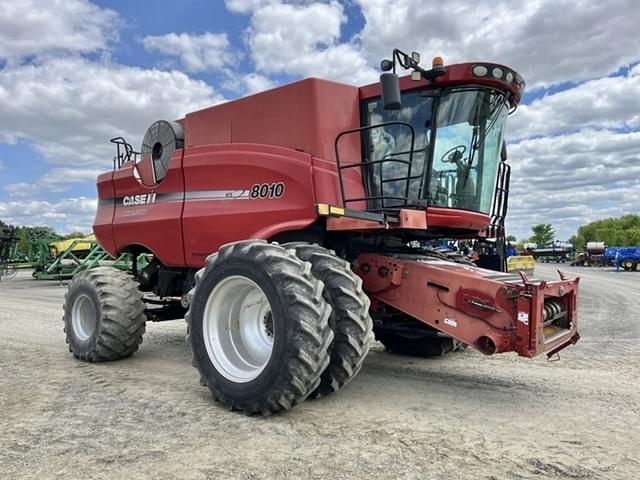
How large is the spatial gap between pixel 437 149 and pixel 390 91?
913 mm

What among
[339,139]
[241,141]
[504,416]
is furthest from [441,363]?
[241,141]

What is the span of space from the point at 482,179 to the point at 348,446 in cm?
321

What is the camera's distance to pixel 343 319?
14.9 feet

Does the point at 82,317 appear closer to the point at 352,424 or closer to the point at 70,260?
the point at 352,424

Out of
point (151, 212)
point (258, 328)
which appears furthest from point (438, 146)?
point (151, 212)

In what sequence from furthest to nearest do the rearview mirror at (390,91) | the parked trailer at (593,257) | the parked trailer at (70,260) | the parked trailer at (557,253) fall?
the parked trailer at (557,253) < the parked trailer at (593,257) < the parked trailer at (70,260) < the rearview mirror at (390,91)

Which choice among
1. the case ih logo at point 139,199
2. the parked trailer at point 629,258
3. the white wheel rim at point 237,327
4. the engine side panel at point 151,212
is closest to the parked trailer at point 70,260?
the engine side panel at point 151,212

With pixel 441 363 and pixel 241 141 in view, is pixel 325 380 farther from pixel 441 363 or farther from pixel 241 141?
pixel 241 141

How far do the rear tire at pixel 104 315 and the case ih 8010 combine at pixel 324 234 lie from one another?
0.02 metres

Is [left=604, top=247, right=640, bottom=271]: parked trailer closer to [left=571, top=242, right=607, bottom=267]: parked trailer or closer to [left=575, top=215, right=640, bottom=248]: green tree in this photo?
[left=571, top=242, right=607, bottom=267]: parked trailer

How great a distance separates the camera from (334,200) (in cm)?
555

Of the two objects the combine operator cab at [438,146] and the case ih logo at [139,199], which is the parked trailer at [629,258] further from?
the case ih logo at [139,199]

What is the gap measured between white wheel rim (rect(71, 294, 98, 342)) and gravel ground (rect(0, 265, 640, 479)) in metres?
0.37

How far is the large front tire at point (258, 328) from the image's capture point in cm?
428
